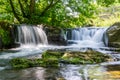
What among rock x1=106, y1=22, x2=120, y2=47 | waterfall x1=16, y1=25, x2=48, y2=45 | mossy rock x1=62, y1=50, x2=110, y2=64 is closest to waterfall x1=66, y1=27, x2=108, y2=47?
waterfall x1=16, y1=25, x2=48, y2=45

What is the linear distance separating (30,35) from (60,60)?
860cm

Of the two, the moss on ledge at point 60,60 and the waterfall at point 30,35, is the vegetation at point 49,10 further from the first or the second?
the moss on ledge at point 60,60

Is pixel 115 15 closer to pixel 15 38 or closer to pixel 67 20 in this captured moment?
pixel 67 20

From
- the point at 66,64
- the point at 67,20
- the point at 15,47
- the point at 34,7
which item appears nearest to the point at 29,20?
the point at 34,7

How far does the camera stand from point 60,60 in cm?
891

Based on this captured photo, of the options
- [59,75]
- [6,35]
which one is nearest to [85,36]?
[6,35]

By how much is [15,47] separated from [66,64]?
7.74m

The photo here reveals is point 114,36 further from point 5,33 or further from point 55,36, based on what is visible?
point 5,33

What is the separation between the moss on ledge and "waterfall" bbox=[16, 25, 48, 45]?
7188mm

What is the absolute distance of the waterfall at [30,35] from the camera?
1670 centimetres

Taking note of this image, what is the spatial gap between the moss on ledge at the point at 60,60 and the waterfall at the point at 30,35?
23.6ft

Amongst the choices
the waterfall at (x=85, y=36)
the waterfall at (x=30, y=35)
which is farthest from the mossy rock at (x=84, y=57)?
the waterfall at (x=85, y=36)

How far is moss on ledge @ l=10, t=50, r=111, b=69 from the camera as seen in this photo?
8.27 m

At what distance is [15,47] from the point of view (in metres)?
15.8
